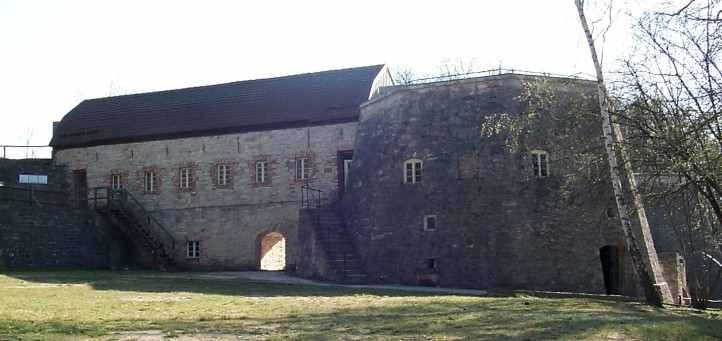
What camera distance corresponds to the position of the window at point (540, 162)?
21.8 meters

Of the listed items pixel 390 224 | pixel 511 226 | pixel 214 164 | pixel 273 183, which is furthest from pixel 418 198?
pixel 214 164

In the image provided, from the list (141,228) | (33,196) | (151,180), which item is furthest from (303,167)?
(33,196)

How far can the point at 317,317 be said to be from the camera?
1205 centimetres

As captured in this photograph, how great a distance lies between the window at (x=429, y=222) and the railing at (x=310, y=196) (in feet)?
21.7

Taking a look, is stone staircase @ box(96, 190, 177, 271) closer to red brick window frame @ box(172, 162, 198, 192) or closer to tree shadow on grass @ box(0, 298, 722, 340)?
red brick window frame @ box(172, 162, 198, 192)

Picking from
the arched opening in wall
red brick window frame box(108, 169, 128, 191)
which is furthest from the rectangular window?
red brick window frame box(108, 169, 128, 191)

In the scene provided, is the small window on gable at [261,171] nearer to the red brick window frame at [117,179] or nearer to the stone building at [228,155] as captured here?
the stone building at [228,155]

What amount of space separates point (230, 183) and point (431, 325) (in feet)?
66.8

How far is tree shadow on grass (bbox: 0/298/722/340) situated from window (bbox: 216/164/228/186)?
1760 cm

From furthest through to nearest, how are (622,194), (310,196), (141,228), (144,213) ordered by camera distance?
(144,213), (141,228), (310,196), (622,194)

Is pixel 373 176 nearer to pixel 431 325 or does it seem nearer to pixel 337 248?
pixel 337 248

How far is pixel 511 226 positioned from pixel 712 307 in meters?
6.02

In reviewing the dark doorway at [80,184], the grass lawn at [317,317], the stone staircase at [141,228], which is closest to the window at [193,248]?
the stone staircase at [141,228]

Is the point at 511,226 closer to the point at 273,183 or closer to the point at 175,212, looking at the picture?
the point at 273,183
